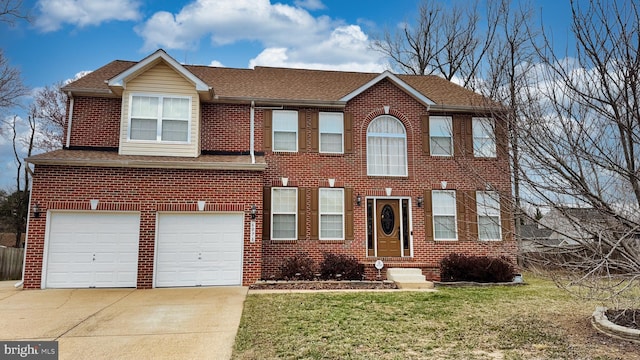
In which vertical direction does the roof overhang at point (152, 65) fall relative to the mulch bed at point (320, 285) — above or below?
above

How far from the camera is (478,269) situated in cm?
1184

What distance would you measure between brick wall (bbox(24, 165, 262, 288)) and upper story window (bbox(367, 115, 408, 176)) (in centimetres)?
407

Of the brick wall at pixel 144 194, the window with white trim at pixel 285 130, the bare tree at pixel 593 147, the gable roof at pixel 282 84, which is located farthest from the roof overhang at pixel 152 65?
the bare tree at pixel 593 147

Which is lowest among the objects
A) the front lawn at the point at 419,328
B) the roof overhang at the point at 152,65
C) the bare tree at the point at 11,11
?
the front lawn at the point at 419,328

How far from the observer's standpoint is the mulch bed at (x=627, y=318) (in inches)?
235

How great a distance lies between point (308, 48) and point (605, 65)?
17226 mm

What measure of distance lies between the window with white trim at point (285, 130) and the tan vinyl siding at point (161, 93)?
2.46 meters

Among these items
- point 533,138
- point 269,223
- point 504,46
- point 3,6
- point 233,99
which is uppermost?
point 3,6

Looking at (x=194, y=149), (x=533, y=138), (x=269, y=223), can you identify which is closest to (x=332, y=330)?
(x=533, y=138)

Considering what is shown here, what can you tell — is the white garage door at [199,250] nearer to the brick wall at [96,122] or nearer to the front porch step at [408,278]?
the brick wall at [96,122]

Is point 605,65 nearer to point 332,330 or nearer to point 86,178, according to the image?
point 332,330

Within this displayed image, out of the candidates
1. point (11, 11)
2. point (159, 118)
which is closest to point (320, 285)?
point (159, 118)

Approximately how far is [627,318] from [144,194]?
1087cm

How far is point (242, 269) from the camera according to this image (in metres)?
10.9
